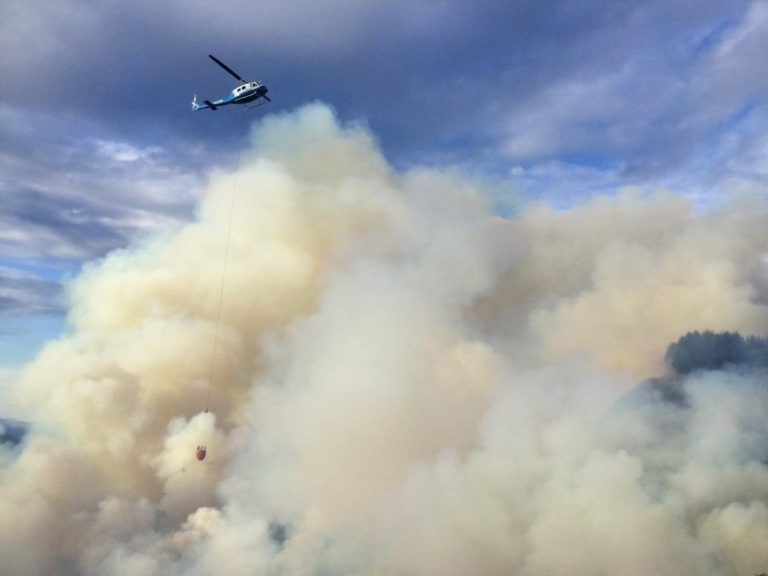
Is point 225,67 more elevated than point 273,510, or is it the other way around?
point 225,67

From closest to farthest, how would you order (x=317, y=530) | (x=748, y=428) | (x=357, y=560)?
(x=748, y=428), (x=357, y=560), (x=317, y=530)

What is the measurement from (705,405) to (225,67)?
8962cm

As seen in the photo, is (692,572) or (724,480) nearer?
(692,572)

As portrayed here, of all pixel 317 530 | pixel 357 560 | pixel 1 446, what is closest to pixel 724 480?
pixel 357 560

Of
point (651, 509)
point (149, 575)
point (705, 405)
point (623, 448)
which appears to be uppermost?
point (705, 405)

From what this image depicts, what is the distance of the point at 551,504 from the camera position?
86.8 meters

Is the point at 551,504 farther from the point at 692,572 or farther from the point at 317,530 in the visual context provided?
the point at 317,530

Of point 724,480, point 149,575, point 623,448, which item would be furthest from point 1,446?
point 724,480

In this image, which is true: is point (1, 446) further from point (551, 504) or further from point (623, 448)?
point (623, 448)

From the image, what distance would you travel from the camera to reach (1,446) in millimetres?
129375

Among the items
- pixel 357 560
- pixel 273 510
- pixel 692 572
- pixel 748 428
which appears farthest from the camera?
pixel 273 510

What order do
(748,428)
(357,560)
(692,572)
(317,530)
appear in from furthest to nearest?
(317,530)
(357,560)
(748,428)
(692,572)

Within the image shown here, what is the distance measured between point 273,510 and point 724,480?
255 ft

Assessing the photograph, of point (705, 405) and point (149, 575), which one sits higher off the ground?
point (705, 405)
